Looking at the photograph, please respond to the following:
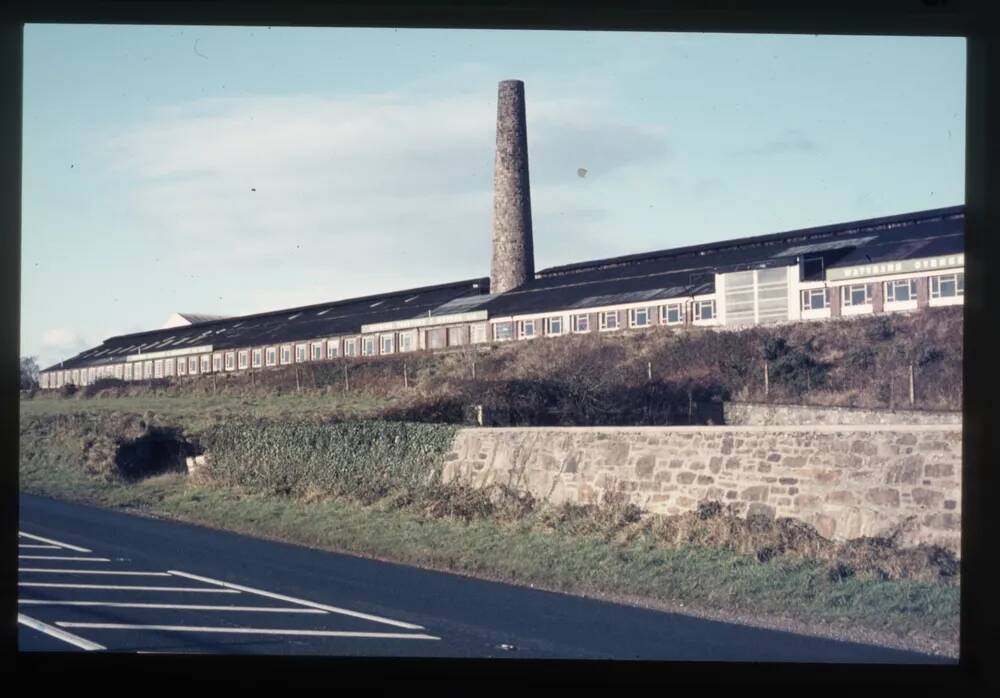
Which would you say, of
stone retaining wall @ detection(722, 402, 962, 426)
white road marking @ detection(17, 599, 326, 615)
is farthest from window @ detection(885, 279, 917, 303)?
white road marking @ detection(17, 599, 326, 615)

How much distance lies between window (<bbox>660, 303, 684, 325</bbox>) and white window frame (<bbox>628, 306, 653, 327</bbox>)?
0.22 metres

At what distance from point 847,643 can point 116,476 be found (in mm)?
11469

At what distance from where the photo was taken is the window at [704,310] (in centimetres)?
1522

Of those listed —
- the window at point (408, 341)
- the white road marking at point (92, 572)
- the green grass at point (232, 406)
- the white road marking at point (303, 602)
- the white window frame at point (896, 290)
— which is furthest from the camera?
the window at point (408, 341)

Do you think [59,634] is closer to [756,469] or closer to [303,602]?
[303,602]

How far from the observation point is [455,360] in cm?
1485

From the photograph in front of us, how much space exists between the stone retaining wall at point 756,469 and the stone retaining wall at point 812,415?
237 cm

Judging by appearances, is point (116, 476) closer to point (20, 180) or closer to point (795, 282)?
point (795, 282)

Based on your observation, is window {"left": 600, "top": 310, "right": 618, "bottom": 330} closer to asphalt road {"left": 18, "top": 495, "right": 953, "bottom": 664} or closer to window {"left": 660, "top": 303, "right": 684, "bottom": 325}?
window {"left": 660, "top": 303, "right": 684, "bottom": 325}

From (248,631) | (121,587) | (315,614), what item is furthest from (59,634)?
(121,587)

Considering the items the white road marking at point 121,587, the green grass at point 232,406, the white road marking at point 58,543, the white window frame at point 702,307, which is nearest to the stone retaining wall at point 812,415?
Result: the white window frame at point 702,307

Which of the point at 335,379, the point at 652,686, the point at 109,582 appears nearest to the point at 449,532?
the point at 335,379

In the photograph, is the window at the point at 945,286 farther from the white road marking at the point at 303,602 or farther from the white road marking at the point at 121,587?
the white road marking at the point at 121,587

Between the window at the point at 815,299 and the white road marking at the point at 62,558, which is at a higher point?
the window at the point at 815,299
